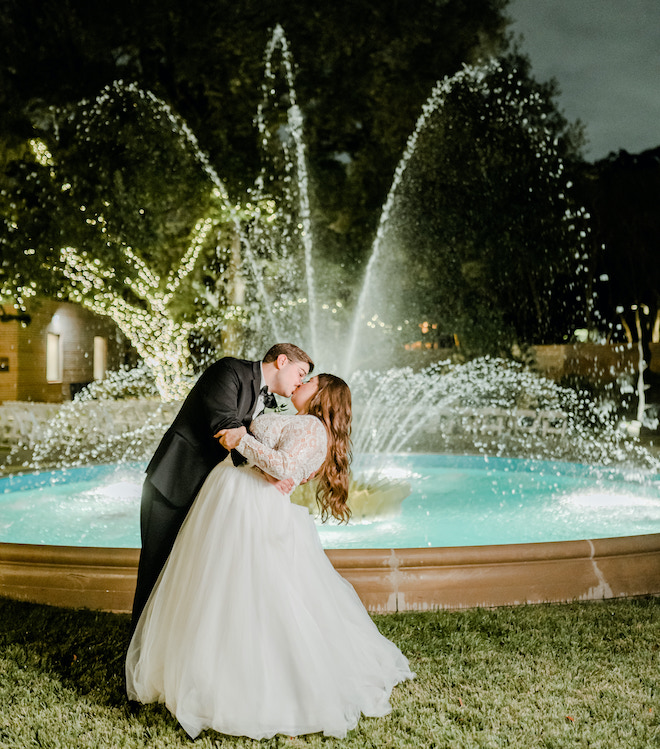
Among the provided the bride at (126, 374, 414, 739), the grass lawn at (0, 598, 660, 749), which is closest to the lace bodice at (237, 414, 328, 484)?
the bride at (126, 374, 414, 739)

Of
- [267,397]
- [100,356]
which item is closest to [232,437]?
[267,397]

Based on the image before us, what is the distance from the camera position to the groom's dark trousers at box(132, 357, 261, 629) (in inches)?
147

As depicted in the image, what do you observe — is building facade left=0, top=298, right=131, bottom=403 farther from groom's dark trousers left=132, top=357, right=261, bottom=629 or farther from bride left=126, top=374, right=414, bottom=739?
bride left=126, top=374, right=414, bottom=739

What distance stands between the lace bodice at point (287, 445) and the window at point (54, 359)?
1049 inches

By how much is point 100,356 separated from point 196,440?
2887 cm

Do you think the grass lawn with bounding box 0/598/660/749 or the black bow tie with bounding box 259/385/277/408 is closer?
the grass lawn with bounding box 0/598/660/749

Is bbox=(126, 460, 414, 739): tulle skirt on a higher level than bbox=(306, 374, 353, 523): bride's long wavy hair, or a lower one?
lower

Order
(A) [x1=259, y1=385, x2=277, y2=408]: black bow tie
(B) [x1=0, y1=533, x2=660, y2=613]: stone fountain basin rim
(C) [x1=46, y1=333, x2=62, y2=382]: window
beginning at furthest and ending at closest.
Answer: (C) [x1=46, y1=333, x2=62, y2=382]: window < (B) [x1=0, y1=533, x2=660, y2=613]: stone fountain basin rim < (A) [x1=259, y1=385, x2=277, y2=408]: black bow tie

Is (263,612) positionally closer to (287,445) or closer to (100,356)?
(287,445)

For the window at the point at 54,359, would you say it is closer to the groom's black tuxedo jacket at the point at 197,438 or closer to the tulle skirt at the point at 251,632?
the groom's black tuxedo jacket at the point at 197,438

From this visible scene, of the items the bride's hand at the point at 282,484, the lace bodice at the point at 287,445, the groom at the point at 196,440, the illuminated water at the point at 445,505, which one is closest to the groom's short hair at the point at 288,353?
the groom at the point at 196,440

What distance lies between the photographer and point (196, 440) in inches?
152

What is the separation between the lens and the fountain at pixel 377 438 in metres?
5.00

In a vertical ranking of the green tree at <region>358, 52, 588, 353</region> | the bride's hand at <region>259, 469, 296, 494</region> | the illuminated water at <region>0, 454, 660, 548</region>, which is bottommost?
the illuminated water at <region>0, 454, 660, 548</region>
